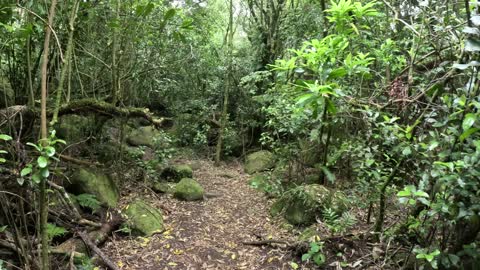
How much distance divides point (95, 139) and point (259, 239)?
140 inches

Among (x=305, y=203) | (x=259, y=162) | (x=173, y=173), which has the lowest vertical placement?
(x=259, y=162)

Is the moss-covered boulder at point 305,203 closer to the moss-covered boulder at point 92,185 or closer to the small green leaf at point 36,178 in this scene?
the moss-covered boulder at point 92,185

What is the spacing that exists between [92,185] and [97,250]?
140 cm

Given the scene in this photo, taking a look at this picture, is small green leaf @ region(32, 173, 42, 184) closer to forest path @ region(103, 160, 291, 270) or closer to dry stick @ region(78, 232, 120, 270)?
dry stick @ region(78, 232, 120, 270)

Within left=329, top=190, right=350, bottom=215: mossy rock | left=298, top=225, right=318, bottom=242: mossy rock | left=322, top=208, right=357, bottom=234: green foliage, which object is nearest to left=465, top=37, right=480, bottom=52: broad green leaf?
left=322, top=208, right=357, bottom=234: green foliage

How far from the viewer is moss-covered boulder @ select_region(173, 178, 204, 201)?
21.5 feet

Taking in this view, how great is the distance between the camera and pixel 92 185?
17.1 feet

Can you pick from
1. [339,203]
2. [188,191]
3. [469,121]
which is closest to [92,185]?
[188,191]

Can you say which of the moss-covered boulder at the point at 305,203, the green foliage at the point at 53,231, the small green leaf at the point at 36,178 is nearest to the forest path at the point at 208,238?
the moss-covered boulder at the point at 305,203

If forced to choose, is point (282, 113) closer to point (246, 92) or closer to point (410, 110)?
point (410, 110)

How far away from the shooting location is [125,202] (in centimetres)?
567

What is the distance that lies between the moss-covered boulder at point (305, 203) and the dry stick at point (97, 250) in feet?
8.86

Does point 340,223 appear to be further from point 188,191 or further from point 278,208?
point 188,191

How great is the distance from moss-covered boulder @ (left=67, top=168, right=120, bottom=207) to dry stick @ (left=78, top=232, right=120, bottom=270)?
0.97 m
